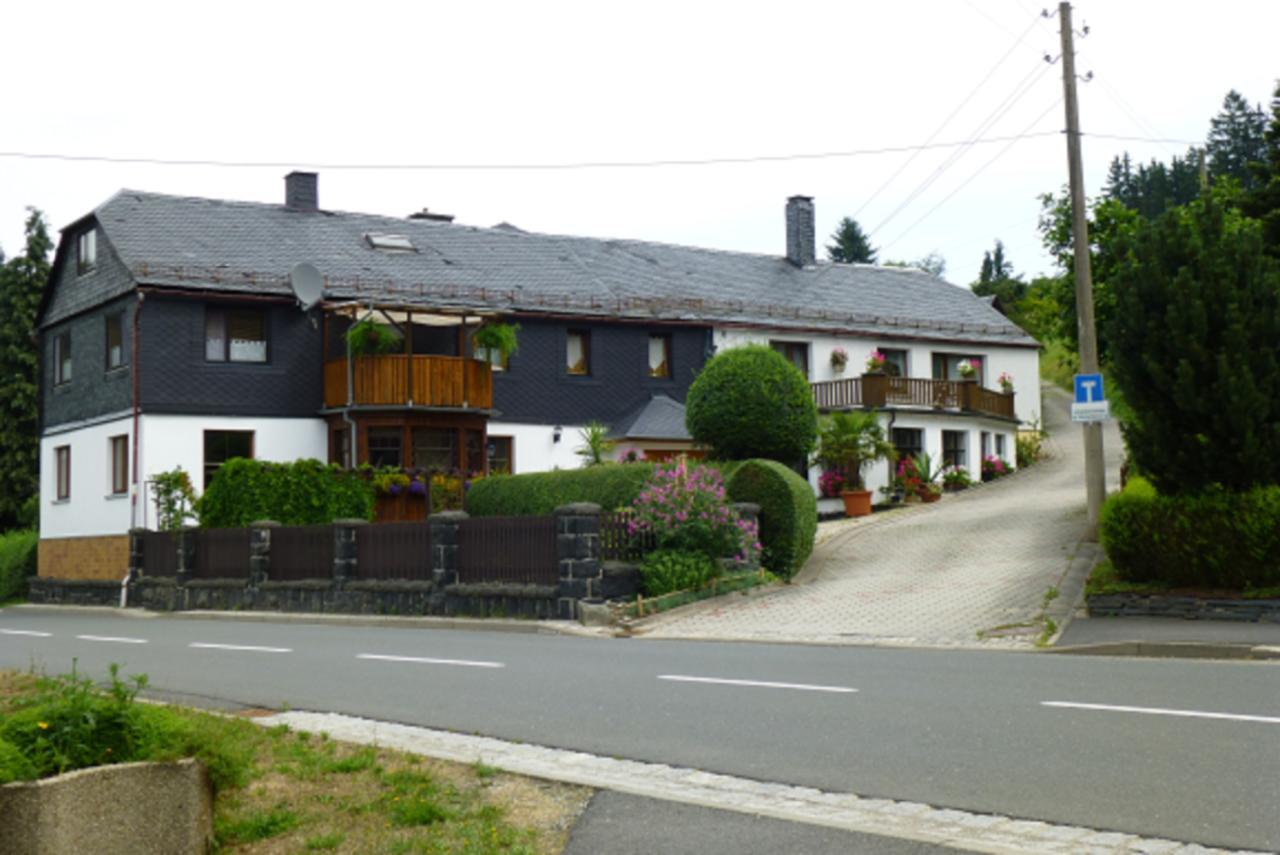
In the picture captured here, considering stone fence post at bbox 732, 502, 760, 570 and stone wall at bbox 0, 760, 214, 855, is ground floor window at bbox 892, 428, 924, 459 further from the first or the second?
stone wall at bbox 0, 760, 214, 855

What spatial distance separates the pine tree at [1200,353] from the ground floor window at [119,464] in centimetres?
2414

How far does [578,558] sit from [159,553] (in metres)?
13.7

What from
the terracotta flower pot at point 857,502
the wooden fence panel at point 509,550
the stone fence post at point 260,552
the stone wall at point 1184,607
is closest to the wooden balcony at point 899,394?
the terracotta flower pot at point 857,502

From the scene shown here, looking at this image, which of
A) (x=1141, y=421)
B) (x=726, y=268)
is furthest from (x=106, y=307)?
(x=1141, y=421)

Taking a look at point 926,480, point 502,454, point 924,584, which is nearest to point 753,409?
point 924,584

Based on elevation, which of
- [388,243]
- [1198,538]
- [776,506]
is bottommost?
[1198,538]

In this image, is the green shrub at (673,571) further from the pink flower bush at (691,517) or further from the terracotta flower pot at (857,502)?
the terracotta flower pot at (857,502)

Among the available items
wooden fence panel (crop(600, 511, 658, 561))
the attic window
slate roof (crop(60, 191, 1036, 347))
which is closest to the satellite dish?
slate roof (crop(60, 191, 1036, 347))

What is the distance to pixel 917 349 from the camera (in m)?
45.0

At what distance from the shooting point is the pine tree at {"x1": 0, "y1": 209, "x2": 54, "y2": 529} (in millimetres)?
47281

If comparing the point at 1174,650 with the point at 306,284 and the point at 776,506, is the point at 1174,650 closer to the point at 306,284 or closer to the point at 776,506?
the point at 776,506

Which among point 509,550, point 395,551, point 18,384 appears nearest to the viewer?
point 509,550

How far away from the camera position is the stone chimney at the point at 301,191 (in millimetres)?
41062

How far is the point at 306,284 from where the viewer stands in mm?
34375
